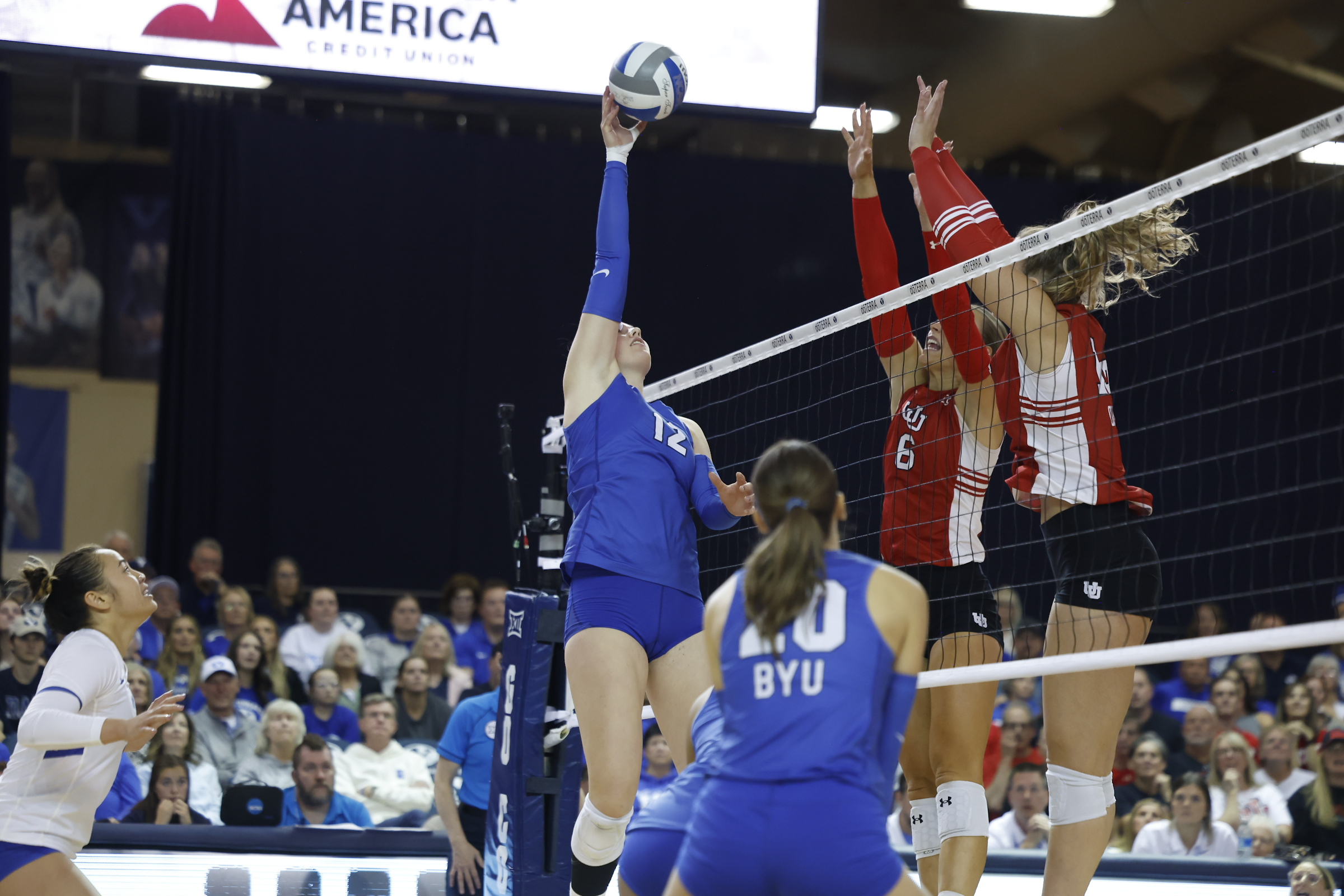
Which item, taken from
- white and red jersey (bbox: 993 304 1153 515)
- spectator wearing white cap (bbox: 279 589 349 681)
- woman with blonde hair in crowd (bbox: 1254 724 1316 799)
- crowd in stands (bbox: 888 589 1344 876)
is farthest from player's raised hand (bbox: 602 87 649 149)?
spectator wearing white cap (bbox: 279 589 349 681)

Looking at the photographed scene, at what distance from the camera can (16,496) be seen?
13273mm

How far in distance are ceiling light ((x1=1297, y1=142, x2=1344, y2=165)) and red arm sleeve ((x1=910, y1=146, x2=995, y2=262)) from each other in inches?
351

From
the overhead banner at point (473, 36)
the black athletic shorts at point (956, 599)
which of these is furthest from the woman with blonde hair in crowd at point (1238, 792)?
the overhead banner at point (473, 36)

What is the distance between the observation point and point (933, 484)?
161 inches

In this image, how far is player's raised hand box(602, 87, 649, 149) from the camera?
4133 mm

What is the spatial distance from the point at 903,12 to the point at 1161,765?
281 inches

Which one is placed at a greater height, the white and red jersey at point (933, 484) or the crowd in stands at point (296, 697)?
the white and red jersey at point (933, 484)

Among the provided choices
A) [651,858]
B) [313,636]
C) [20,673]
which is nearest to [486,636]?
[313,636]

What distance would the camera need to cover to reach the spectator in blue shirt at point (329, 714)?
816 cm

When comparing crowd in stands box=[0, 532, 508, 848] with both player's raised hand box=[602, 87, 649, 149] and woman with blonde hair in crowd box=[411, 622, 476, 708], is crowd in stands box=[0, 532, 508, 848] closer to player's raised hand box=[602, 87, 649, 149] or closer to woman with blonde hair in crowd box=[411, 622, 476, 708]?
woman with blonde hair in crowd box=[411, 622, 476, 708]

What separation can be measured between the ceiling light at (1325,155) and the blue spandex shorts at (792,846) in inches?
425

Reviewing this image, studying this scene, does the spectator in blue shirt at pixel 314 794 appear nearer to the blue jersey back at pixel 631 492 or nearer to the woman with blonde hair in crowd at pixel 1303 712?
the blue jersey back at pixel 631 492

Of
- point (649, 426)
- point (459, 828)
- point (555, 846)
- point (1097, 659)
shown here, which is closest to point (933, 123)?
point (649, 426)

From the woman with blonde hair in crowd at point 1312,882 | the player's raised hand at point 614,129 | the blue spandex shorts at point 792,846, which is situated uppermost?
the player's raised hand at point 614,129
